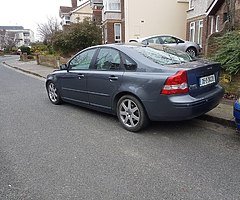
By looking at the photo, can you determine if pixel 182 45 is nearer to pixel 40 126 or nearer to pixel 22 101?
pixel 22 101

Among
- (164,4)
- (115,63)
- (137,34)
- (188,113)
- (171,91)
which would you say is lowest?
(188,113)

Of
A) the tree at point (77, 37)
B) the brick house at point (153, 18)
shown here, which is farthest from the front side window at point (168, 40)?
A: the brick house at point (153, 18)

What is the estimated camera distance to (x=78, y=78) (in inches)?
205

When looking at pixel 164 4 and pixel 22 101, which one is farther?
pixel 164 4

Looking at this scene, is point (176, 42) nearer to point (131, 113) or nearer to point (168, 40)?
point (168, 40)

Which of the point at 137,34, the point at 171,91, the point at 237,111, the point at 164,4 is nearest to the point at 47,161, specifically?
the point at 171,91

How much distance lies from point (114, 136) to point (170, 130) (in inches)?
40.2

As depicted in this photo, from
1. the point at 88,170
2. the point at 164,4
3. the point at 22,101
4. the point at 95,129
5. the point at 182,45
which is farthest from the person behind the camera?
the point at 164,4

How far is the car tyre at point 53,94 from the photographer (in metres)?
6.20

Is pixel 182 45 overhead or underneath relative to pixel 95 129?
overhead

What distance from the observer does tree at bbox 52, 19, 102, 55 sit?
1513 cm

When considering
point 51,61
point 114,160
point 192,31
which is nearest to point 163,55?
point 114,160

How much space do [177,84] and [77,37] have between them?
41.5 feet

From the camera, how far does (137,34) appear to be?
20.5 m
